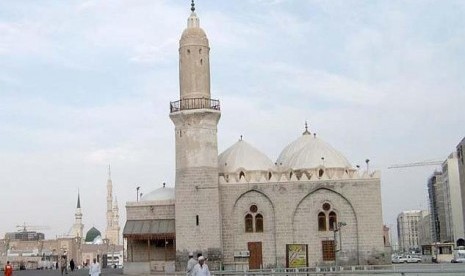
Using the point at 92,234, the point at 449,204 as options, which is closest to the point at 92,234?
the point at 92,234

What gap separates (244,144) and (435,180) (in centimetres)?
10804

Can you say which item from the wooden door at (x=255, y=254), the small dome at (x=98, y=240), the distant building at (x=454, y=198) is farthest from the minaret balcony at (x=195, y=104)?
the small dome at (x=98, y=240)

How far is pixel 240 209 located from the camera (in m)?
38.7

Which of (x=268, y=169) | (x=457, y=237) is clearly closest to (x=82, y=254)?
(x=457, y=237)

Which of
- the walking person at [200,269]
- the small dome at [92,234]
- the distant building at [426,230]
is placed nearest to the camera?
the walking person at [200,269]

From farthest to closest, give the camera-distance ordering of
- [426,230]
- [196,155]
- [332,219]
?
[426,230], [332,219], [196,155]

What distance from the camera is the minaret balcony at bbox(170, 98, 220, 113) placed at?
126 feet

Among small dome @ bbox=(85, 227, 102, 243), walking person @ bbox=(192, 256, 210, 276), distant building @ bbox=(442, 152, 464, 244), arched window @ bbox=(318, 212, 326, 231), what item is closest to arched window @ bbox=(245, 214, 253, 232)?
arched window @ bbox=(318, 212, 326, 231)

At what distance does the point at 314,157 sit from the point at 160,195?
33.1ft

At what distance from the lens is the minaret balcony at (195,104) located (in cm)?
3853

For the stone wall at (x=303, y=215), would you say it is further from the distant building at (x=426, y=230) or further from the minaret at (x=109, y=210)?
the distant building at (x=426, y=230)

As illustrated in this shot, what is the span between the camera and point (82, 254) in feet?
383

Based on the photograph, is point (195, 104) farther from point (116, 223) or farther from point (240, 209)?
point (116, 223)

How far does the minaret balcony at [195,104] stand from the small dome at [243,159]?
4.08m
